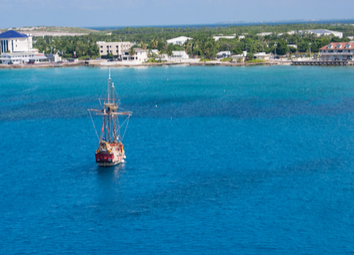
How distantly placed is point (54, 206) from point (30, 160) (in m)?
11.8

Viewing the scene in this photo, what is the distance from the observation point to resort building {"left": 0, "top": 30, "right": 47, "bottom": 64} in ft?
485

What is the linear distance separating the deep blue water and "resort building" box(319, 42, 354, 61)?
207 ft

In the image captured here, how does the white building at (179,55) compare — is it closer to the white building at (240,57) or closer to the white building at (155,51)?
the white building at (155,51)

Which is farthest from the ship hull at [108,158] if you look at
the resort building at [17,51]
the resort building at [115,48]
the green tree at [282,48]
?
the green tree at [282,48]

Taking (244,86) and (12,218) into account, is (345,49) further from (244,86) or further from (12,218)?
(12,218)

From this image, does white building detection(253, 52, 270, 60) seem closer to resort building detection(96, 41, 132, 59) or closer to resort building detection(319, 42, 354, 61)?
resort building detection(319, 42, 354, 61)

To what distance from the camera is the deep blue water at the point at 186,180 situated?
29.4 meters

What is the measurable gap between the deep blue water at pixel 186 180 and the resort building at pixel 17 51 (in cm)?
7722

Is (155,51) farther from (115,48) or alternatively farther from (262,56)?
(262,56)

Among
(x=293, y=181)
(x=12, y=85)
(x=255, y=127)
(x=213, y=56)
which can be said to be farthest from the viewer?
(x=213, y=56)

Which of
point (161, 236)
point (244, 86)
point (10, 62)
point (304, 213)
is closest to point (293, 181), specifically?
point (304, 213)

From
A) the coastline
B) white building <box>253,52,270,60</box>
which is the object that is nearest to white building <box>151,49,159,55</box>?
the coastline

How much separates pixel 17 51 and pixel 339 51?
308 feet

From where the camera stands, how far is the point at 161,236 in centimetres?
2958
